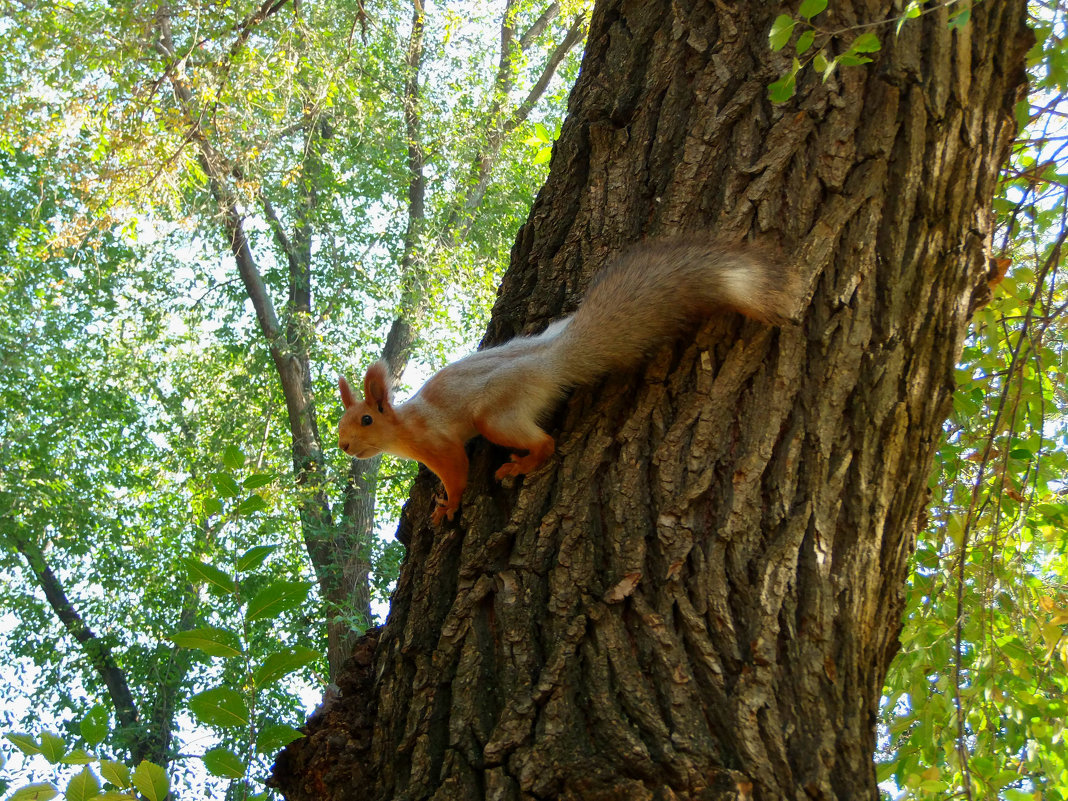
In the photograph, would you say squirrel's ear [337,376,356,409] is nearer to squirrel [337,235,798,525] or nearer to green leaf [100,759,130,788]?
squirrel [337,235,798,525]

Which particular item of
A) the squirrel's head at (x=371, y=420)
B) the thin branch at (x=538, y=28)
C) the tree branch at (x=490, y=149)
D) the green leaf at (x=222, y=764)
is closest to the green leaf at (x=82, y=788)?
the green leaf at (x=222, y=764)

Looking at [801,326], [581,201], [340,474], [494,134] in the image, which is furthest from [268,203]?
[801,326]

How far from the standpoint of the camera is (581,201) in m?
2.35

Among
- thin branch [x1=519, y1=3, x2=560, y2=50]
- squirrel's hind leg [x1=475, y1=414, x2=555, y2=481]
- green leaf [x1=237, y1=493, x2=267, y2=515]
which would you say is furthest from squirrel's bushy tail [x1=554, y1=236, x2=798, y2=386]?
thin branch [x1=519, y1=3, x2=560, y2=50]

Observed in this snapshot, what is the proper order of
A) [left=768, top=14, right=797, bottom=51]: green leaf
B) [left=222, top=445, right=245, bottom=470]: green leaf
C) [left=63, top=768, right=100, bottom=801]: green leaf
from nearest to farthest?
[left=63, top=768, right=100, bottom=801]: green leaf < [left=222, top=445, right=245, bottom=470]: green leaf < [left=768, top=14, right=797, bottom=51]: green leaf

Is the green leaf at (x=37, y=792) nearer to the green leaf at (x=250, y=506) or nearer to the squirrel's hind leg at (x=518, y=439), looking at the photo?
the green leaf at (x=250, y=506)

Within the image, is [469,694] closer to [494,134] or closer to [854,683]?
[854,683]

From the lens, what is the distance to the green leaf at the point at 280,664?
1422 millimetres

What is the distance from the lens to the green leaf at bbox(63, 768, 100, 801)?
126 centimetres

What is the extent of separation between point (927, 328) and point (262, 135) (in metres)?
6.85

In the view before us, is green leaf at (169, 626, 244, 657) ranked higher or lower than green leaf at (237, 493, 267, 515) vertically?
lower

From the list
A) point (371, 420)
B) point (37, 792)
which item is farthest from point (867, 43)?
point (371, 420)

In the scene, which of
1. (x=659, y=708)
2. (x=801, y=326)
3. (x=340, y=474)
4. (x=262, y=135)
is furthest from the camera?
(x=340, y=474)

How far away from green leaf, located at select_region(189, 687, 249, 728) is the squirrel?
800mm
